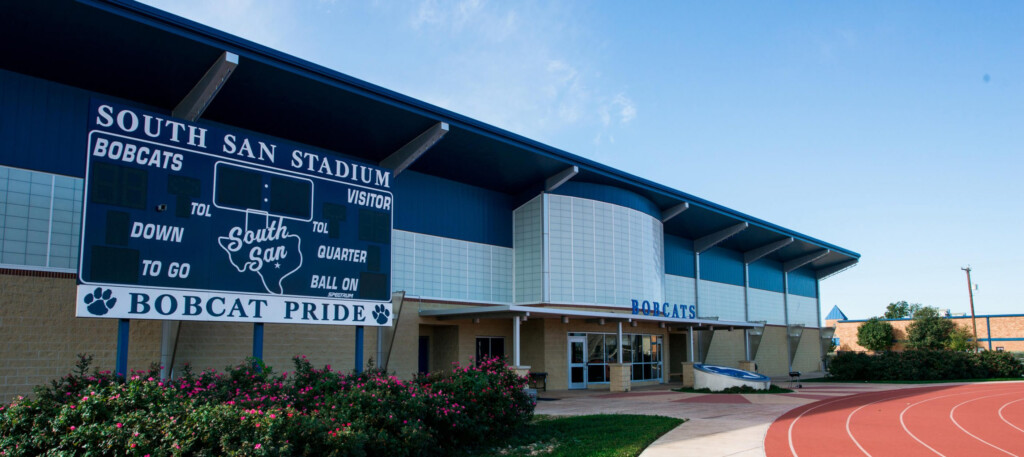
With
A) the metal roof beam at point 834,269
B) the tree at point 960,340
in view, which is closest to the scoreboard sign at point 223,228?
the metal roof beam at point 834,269

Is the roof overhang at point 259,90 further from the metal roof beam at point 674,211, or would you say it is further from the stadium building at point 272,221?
the metal roof beam at point 674,211

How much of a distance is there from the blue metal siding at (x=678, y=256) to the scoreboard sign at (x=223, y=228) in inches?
990

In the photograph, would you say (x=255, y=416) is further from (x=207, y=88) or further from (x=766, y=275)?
(x=766, y=275)

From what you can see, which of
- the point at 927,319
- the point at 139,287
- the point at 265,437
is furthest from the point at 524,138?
the point at 927,319

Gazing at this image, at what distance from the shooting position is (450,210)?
92.5ft

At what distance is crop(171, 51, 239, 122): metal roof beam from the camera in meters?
18.8

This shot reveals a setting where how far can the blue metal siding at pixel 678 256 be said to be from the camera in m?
40.2

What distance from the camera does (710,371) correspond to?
96.1 ft

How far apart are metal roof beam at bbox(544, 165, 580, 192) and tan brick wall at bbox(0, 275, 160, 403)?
17079 millimetres

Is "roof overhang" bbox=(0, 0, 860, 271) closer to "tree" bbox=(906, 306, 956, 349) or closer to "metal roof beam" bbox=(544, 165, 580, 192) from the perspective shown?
"metal roof beam" bbox=(544, 165, 580, 192)

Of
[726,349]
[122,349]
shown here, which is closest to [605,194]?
[726,349]

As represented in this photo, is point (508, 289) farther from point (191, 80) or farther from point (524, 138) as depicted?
point (191, 80)

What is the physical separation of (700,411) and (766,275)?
34057mm

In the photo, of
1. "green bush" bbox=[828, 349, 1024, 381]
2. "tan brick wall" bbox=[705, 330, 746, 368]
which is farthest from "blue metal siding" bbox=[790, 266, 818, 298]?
"green bush" bbox=[828, 349, 1024, 381]
